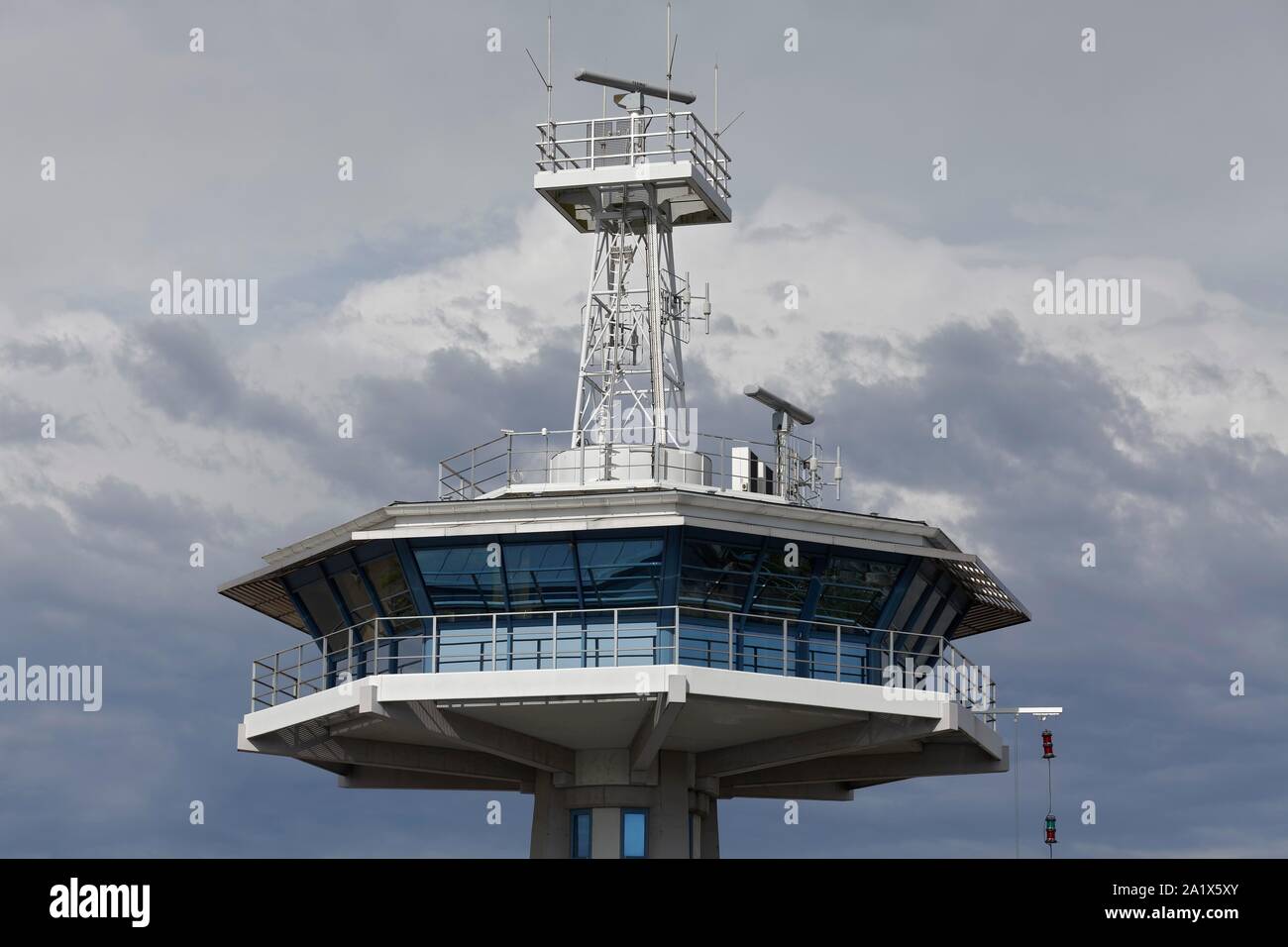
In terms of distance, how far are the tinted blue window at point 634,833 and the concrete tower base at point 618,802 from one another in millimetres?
97

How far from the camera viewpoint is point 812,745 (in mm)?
41625

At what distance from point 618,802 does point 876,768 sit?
5956 mm

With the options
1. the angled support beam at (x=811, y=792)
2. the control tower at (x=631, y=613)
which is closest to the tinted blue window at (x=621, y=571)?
the control tower at (x=631, y=613)

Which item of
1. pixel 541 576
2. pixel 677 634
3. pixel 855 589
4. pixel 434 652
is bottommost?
pixel 434 652

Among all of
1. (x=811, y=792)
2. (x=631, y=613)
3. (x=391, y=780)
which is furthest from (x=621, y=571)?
(x=811, y=792)

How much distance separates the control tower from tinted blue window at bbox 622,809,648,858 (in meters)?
0.06

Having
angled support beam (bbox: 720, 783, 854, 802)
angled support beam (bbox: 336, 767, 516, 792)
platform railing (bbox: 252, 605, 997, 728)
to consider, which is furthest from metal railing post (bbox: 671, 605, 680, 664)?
angled support beam (bbox: 720, 783, 854, 802)

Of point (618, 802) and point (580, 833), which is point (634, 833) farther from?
point (580, 833)

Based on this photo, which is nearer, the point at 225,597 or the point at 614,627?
the point at 614,627
